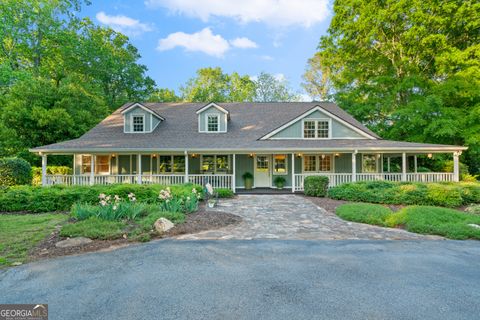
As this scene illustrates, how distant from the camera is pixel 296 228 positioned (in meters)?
6.80

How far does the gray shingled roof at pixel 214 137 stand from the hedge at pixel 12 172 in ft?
3.55

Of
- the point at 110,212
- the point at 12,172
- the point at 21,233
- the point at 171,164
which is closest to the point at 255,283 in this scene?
the point at 110,212

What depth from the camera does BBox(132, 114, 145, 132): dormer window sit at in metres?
16.3

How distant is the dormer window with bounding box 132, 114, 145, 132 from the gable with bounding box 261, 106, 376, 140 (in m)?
8.65

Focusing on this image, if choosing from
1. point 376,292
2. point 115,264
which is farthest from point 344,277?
point 115,264

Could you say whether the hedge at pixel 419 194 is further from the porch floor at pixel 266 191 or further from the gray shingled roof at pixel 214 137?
the porch floor at pixel 266 191

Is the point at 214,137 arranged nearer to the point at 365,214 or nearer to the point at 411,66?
the point at 365,214

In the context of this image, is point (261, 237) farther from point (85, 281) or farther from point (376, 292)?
point (85, 281)

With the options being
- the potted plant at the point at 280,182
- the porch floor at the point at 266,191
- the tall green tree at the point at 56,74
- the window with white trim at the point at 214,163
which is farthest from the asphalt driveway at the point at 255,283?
the tall green tree at the point at 56,74

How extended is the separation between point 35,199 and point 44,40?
78.3ft

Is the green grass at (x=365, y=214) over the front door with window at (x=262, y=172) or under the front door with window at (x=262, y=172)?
under

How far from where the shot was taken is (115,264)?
4.29m

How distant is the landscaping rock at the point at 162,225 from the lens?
6113 millimetres

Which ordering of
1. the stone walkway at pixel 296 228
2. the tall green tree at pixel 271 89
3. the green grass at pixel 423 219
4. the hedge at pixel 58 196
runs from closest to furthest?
the stone walkway at pixel 296 228, the green grass at pixel 423 219, the hedge at pixel 58 196, the tall green tree at pixel 271 89
